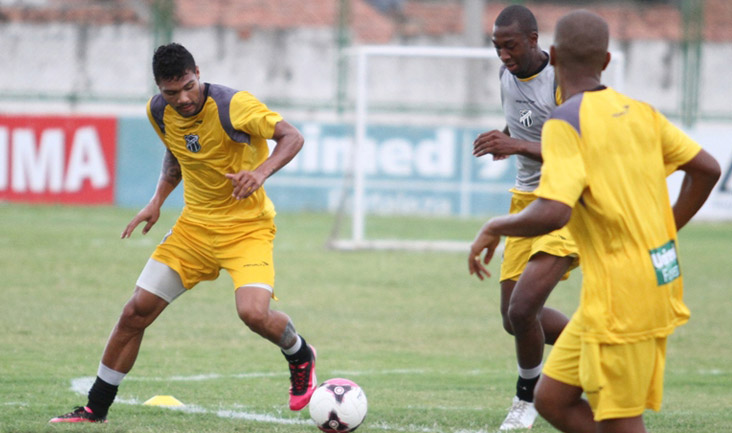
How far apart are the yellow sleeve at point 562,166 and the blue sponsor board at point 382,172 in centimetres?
1392

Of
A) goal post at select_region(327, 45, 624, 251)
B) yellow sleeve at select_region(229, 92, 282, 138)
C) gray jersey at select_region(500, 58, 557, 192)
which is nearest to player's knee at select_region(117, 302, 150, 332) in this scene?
yellow sleeve at select_region(229, 92, 282, 138)

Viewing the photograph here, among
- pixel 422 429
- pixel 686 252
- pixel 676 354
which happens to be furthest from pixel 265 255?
pixel 686 252

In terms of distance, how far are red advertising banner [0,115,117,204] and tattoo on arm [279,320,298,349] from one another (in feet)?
43.3

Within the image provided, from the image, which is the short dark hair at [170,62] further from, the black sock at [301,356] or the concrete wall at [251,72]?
the concrete wall at [251,72]

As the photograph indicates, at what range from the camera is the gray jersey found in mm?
6193

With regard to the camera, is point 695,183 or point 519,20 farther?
point 519,20

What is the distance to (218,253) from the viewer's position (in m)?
6.27

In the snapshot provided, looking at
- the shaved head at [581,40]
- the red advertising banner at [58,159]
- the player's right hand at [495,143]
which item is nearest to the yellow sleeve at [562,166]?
the shaved head at [581,40]

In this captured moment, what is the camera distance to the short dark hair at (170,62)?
5746 mm

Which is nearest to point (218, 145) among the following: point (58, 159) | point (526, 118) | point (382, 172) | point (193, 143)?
point (193, 143)

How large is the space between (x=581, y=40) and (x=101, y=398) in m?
3.35

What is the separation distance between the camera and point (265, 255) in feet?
20.6

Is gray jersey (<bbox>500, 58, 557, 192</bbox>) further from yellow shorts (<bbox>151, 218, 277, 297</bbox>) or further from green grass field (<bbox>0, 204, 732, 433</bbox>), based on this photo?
yellow shorts (<bbox>151, 218, 277, 297</bbox>)

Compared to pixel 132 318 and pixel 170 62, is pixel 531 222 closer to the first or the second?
pixel 170 62
